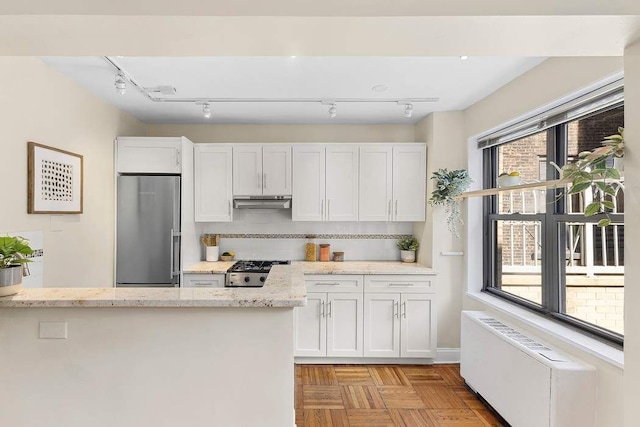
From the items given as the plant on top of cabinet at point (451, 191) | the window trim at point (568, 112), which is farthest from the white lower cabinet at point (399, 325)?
the window trim at point (568, 112)

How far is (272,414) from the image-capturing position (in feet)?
5.63

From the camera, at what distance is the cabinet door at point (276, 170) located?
3990 millimetres

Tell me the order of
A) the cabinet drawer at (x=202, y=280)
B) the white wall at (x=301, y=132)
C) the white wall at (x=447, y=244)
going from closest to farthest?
the cabinet drawer at (x=202, y=280)
the white wall at (x=447, y=244)
the white wall at (x=301, y=132)

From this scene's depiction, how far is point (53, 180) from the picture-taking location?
2611 millimetres

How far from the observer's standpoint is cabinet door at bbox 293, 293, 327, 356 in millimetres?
3668

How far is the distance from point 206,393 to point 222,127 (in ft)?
10.6

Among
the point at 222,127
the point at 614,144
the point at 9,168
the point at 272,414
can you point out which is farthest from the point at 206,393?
the point at 222,127

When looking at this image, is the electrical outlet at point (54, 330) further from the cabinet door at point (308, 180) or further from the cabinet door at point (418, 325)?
the cabinet door at point (418, 325)

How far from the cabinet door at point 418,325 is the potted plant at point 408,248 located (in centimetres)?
58

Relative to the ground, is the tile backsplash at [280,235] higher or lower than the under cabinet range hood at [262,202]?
lower

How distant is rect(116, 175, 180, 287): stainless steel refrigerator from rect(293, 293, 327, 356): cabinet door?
4.36ft

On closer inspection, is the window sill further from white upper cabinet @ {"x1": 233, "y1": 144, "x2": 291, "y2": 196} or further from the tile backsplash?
white upper cabinet @ {"x1": 233, "y1": 144, "x2": 291, "y2": 196}

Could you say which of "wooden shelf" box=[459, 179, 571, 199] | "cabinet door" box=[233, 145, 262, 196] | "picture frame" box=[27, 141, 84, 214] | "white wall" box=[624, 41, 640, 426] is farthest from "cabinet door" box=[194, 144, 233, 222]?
"white wall" box=[624, 41, 640, 426]

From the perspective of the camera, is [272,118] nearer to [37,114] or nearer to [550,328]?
[37,114]
